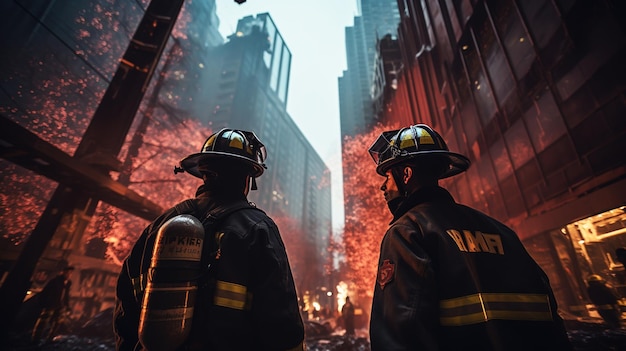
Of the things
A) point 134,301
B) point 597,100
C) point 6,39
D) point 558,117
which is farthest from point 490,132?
point 6,39

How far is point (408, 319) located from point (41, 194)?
30.5 m

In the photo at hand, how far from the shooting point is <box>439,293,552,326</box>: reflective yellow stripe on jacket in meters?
1.39

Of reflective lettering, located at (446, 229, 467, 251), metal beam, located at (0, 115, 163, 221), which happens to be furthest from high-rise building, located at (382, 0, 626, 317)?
metal beam, located at (0, 115, 163, 221)

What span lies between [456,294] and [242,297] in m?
1.34

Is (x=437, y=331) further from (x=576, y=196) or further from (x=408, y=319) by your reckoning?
(x=576, y=196)

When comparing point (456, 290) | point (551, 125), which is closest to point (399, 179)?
point (456, 290)

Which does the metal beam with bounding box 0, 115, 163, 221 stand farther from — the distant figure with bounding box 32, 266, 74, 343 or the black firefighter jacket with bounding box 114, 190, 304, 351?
the black firefighter jacket with bounding box 114, 190, 304, 351

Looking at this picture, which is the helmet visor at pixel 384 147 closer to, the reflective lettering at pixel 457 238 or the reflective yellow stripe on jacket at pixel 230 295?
the reflective lettering at pixel 457 238

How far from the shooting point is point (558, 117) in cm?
805

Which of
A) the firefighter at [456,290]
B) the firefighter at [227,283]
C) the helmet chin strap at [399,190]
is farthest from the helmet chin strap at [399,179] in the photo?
the firefighter at [227,283]

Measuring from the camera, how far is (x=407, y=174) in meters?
2.22

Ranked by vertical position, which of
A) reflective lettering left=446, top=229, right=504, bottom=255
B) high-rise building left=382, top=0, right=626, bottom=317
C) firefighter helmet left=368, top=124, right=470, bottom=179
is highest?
high-rise building left=382, top=0, right=626, bottom=317

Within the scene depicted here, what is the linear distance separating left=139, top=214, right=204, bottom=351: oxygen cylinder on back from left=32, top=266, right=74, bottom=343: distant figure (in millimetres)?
8350

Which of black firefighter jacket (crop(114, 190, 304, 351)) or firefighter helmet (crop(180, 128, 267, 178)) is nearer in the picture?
black firefighter jacket (crop(114, 190, 304, 351))
